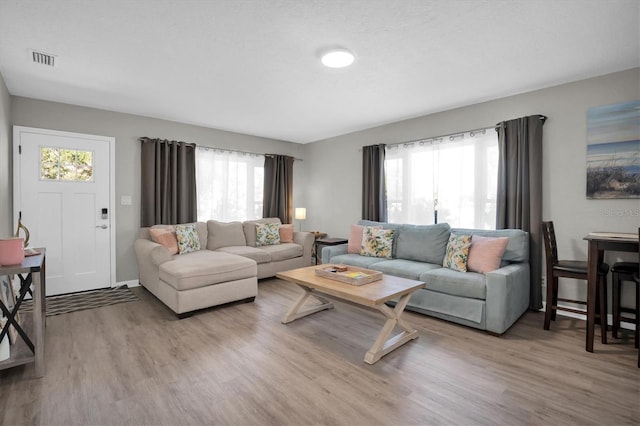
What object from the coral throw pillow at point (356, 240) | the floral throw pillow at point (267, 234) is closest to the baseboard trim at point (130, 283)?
the floral throw pillow at point (267, 234)

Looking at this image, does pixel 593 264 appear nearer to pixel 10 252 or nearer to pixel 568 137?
pixel 568 137

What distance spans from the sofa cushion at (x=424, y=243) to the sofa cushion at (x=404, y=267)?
0.36 feet

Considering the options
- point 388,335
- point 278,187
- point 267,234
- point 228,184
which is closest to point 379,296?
point 388,335

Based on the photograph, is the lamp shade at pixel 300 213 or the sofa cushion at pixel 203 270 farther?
the lamp shade at pixel 300 213

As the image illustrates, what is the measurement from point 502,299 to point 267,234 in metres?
3.57

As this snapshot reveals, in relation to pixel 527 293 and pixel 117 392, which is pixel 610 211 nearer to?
pixel 527 293

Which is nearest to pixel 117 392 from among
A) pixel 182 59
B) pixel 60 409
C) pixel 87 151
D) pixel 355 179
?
pixel 60 409

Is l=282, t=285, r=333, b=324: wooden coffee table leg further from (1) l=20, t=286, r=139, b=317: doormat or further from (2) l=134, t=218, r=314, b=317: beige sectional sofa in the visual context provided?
(1) l=20, t=286, r=139, b=317: doormat

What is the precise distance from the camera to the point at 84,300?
12.5 ft

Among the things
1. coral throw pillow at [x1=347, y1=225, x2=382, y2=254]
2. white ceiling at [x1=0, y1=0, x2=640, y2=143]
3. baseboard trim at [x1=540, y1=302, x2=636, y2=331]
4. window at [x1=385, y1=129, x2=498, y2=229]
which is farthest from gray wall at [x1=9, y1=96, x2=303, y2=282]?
baseboard trim at [x1=540, y1=302, x2=636, y2=331]

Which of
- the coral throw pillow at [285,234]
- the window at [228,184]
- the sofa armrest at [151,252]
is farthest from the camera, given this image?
the coral throw pillow at [285,234]

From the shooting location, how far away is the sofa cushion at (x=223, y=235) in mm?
4902

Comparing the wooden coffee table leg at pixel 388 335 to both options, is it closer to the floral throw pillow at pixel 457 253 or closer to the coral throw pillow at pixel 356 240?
the floral throw pillow at pixel 457 253

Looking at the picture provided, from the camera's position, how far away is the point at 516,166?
142 inches
